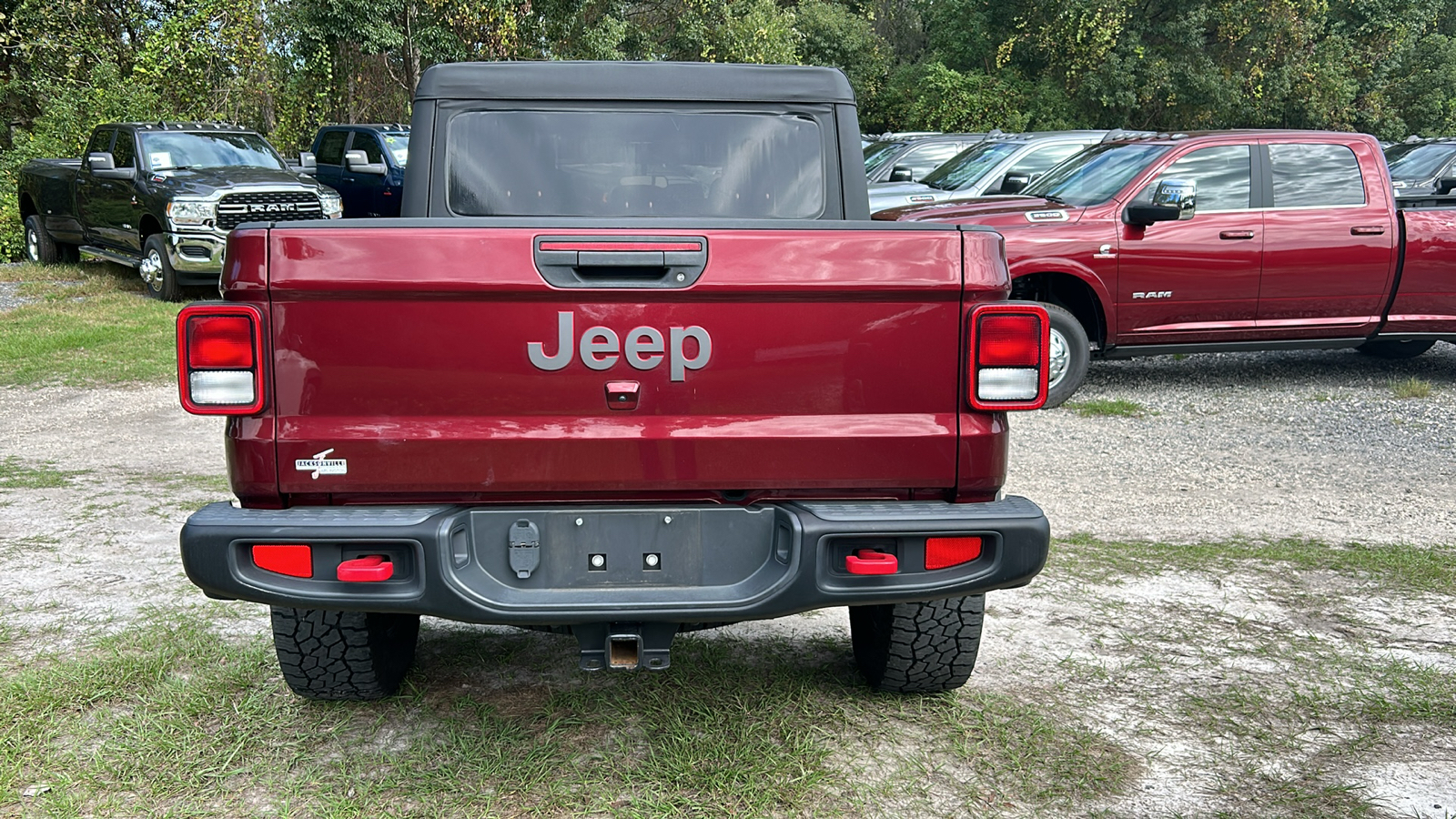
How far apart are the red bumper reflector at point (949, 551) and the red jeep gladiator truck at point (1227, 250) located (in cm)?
526

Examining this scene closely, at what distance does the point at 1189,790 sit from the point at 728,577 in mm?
1384

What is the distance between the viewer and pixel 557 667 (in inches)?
151

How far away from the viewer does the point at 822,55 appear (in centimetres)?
3744

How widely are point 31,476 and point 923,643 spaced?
5010mm

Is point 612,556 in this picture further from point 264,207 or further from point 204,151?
point 204,151

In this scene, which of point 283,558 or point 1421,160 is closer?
point 283,558

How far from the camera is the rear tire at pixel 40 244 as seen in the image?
1536 cm

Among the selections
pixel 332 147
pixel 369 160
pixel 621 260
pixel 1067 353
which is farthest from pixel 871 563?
pixel 332 147

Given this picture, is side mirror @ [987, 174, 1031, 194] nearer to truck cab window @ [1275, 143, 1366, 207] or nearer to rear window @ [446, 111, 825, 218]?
truck cab window @ [1275, 143, 1366, 207]

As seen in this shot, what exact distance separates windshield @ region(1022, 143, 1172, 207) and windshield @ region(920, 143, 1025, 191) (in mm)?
2559

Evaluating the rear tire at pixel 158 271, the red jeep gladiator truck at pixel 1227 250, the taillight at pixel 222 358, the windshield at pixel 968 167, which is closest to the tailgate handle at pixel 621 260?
the taillight at pixel 222 358

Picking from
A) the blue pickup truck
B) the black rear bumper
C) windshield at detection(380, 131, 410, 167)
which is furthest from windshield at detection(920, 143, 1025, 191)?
the black rear bumper

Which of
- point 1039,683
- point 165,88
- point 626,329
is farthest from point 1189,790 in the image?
point 165,88

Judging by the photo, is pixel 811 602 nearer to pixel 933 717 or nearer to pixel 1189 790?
pixel 933 717
